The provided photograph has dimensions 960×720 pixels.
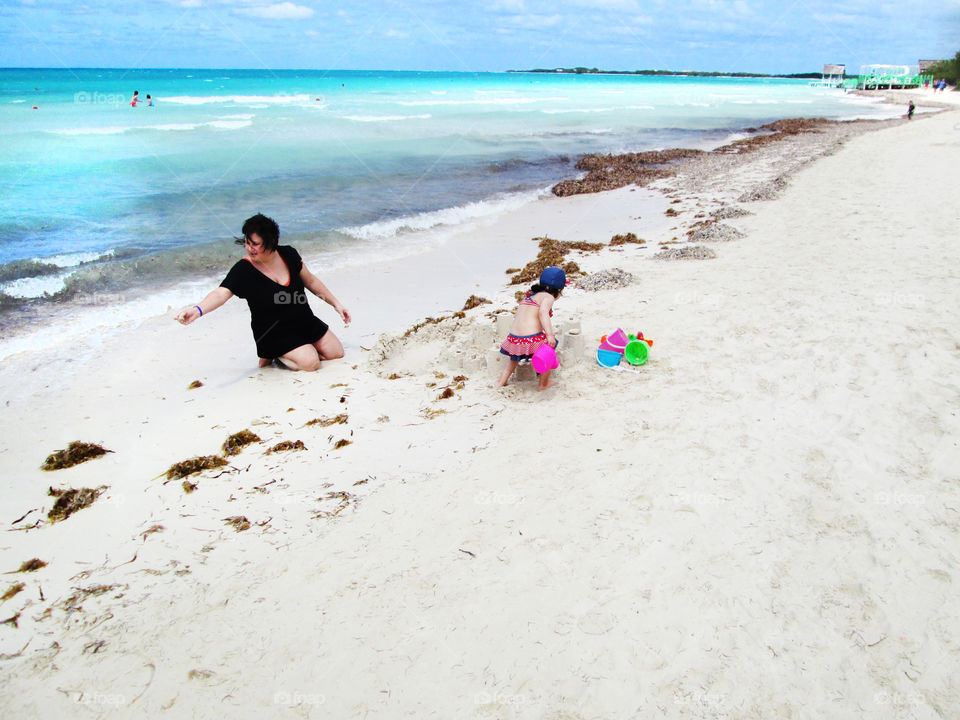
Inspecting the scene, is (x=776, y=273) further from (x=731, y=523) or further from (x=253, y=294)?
(x=253, y=294)

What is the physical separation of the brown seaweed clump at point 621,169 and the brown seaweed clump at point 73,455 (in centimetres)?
1355

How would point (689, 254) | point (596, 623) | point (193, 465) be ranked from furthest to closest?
point (689, 254) < point (193, 465) < point (596, 623)

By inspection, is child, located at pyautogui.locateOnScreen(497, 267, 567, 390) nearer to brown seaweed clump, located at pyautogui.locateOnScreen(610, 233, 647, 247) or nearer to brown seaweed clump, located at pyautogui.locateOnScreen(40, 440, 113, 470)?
brown seaweed clump, located at pyautogui.locateOnScreen(40, 440, 113, 470)

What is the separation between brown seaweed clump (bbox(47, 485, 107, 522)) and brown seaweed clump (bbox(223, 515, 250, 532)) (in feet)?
3.24

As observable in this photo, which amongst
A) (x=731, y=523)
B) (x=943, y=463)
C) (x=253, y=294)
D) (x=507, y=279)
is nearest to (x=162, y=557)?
(x=253, y=294)

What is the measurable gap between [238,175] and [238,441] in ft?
52.6

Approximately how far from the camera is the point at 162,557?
3.13 metres

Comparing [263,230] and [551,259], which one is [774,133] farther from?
[263,230]

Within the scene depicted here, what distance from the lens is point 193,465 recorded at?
3.91m

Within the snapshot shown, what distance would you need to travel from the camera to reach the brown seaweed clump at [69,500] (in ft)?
11.5

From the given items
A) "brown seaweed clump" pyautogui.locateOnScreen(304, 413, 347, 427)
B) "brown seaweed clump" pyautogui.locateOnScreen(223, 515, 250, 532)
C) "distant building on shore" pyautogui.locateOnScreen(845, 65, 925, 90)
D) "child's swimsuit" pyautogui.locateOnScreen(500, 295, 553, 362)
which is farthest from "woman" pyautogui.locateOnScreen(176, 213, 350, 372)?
"distant building on shore" pyautogui.locateOnScreen(845, 65, 925, 90)

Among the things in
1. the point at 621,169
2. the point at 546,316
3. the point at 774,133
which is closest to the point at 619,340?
the point at 546,316

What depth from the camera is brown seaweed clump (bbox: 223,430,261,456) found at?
4141mm

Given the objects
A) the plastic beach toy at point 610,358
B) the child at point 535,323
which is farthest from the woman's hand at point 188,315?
the plastic beach toy at point 610,358
